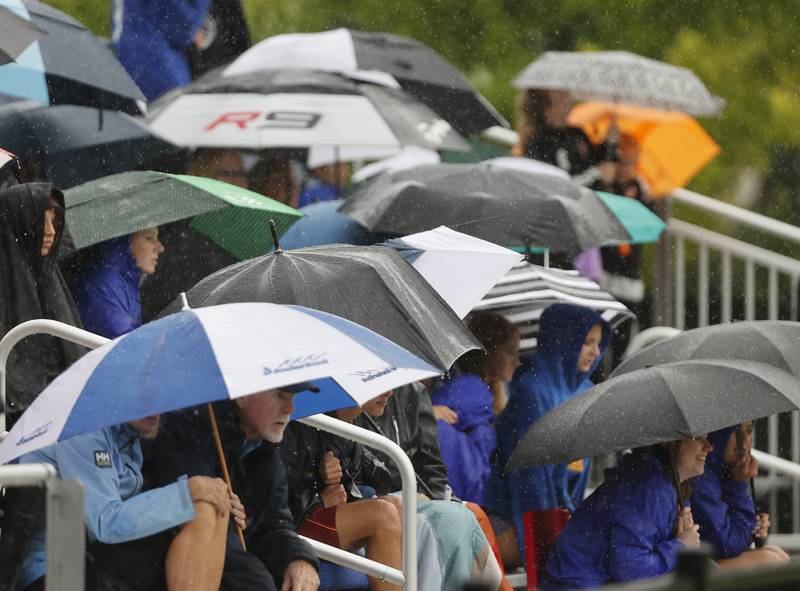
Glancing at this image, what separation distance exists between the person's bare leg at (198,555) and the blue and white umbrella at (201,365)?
1.55ft

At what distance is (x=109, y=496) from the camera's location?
5926mm

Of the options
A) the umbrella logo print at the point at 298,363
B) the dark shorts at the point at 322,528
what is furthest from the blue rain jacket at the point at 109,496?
the dark shorts at the point at 322,528

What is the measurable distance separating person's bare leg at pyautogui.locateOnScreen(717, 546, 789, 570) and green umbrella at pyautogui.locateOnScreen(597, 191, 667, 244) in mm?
2483

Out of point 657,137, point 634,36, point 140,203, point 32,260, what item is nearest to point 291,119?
point 140,203

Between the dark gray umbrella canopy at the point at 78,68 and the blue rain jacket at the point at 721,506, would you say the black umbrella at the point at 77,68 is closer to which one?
the dark gray umbrella canopy at the point at 78,68

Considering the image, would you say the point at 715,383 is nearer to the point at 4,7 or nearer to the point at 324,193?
the point at 4,7

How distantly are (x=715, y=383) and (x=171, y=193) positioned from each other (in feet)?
8.51

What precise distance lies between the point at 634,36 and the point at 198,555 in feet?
45.2

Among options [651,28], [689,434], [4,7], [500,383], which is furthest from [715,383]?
[651,28]

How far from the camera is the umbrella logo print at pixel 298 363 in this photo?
5.76 m

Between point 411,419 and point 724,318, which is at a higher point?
point 411,419

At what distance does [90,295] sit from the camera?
8.65m

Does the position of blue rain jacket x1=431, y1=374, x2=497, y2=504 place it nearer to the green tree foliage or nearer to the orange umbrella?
the orange umbrella

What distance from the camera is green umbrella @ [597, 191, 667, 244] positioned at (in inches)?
438
